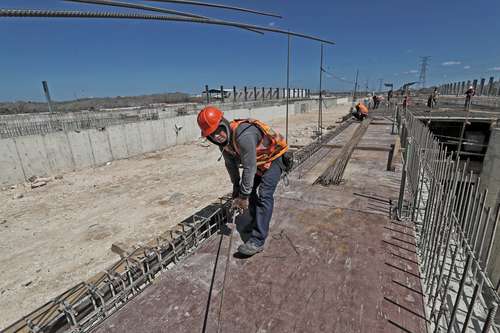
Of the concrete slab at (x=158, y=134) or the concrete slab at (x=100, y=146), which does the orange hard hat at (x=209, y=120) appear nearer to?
the concrete slab at (x=100, y=146)

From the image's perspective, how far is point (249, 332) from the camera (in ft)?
6.14

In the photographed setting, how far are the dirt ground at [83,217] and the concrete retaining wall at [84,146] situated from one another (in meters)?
0.71

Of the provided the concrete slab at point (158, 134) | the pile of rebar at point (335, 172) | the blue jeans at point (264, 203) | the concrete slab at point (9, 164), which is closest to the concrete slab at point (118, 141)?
the concrete slab at point (158, 134)

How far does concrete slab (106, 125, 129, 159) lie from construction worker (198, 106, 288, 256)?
45.2 ft

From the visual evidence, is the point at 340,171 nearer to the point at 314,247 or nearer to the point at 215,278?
the point at 314,247

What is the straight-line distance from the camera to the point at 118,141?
14.6 meters

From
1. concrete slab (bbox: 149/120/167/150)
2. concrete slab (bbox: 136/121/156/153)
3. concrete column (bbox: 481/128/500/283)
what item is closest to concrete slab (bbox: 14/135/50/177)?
concrete slab (bbox: 136/121/156/153)

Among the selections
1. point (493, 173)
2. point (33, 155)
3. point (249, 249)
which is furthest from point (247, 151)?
point (33, 155)

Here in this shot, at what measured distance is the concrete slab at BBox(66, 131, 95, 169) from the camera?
1267cm

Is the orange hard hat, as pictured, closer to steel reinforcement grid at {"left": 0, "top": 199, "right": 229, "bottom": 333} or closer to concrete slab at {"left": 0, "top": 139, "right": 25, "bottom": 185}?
steel reinforcement grid at {"left": 0, "top": 199, "right": 229, "bottom": 333}

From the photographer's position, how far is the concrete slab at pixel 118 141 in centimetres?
1422

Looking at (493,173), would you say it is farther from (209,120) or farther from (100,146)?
(100,146)

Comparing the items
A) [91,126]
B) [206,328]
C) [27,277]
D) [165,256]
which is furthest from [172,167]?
[206,328]

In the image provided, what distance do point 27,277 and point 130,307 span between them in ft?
15.3
